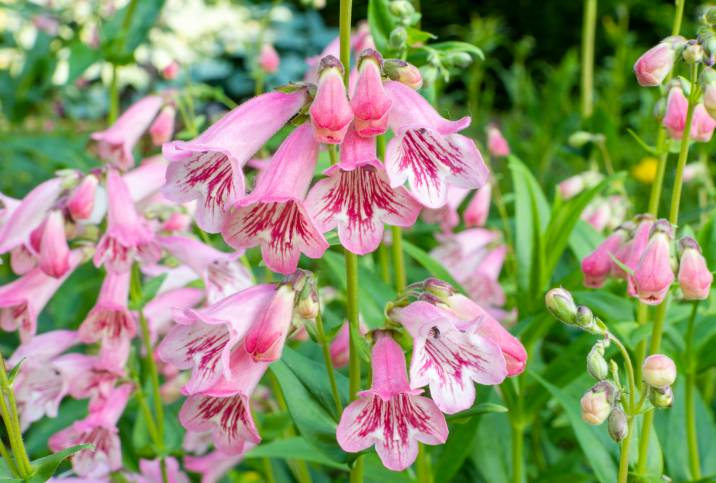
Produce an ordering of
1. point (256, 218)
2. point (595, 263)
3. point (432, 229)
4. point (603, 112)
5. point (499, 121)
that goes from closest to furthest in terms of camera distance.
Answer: point (256, 218) < point (595, 263) < point (603, 112) < point (432, 229) < point (499, 121)

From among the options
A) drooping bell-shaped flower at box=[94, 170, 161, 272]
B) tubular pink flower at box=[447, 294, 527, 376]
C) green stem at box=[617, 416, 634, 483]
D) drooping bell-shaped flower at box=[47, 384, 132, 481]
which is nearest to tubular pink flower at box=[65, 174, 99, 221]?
drooping bell-shaped flower at box=[94, 170, 161, 272]

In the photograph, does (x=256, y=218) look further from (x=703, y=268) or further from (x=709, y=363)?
(x=709, y=363)

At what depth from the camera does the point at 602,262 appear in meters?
1.72

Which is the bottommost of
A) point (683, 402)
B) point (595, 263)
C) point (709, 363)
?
point (683, 402)

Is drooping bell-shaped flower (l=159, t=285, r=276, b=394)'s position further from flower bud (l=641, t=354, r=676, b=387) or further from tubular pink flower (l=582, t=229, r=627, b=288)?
tubular pink flower (l=582, t=229, r=627, b=288)

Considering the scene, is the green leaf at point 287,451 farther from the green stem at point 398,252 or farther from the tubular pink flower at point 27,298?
the tubular pink flower at point 27,298

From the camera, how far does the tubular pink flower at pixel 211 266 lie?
186 centimetres

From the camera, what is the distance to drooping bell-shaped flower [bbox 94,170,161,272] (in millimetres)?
1739

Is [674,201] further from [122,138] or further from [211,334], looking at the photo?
[122,138]

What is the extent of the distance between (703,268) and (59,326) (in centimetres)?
223

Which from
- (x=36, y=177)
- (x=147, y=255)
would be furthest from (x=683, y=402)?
(x=36, y=177)

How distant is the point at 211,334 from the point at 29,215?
668 millimetres

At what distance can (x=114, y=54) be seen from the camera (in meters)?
2.57

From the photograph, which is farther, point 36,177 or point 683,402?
point 36,177
